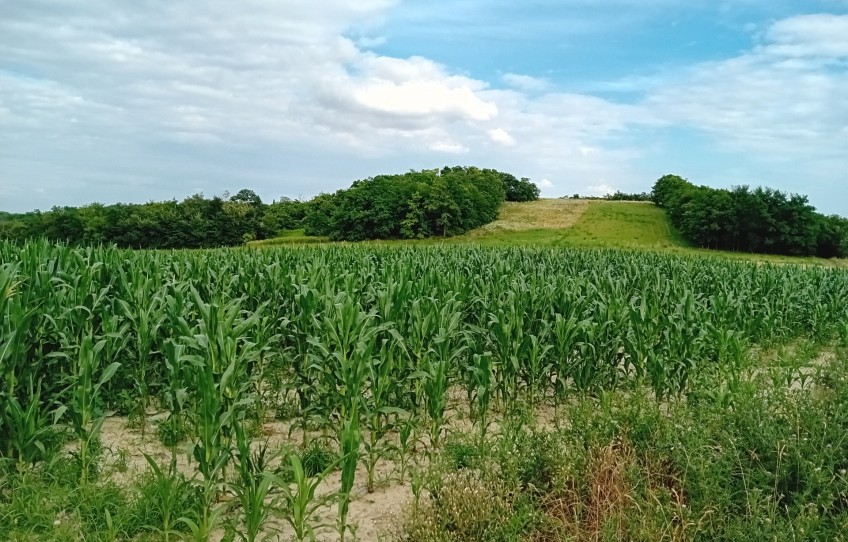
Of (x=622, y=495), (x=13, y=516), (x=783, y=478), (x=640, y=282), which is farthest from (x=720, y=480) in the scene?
(x=640, y=282)

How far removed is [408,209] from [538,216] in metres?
18.2

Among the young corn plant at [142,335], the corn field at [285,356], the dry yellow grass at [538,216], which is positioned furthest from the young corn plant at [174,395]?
the dry yellow grass at [538,216]

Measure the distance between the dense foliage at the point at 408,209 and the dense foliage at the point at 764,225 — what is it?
85.3 feet

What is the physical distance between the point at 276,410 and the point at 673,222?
248 feet

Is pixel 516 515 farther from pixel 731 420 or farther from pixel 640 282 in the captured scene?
pixel 640 282

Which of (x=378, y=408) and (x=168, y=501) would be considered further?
(x=378, y=408)

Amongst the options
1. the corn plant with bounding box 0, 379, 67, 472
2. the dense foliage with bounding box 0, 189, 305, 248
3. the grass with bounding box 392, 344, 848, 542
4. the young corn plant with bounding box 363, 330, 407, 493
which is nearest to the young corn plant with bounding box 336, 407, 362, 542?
the grass with bounding box 392, 344, 848, 542

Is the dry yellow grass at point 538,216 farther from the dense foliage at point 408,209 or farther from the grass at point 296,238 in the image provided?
the grass at point 296,238

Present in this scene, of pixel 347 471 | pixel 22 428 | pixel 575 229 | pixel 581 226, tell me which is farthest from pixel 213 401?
pixel 581 226

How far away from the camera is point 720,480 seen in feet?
16.5

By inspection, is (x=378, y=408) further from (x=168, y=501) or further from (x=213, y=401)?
(x=168, y=501)

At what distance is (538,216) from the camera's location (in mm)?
77688

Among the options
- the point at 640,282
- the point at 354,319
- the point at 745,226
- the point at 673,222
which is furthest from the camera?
the point at 673,222

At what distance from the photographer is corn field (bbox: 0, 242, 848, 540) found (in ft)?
17.3
